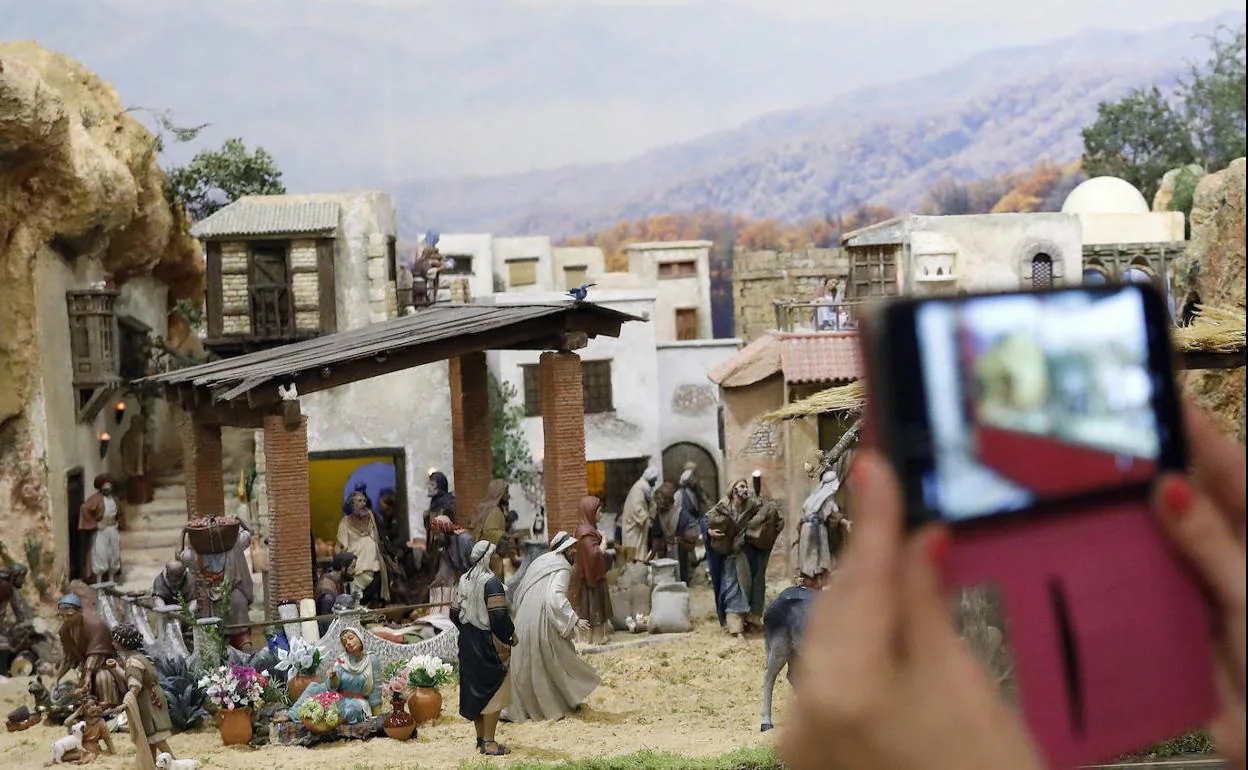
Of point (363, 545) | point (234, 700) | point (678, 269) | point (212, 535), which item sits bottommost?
point (234, 700)

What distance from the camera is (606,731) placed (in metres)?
14.5

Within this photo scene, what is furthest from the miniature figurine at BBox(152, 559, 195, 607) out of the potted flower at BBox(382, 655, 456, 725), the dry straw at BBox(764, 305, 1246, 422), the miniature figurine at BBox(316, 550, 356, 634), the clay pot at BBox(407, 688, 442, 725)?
the dry straw at BBox(764, 305, 1246, 422)

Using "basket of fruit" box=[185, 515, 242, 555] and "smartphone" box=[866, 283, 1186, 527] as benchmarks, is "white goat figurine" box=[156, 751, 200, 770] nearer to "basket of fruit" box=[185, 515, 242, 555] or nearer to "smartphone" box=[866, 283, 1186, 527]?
"basket of fruit" box=[185, 515, 242, 555]

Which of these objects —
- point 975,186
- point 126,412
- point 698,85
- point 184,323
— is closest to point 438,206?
point 698,85

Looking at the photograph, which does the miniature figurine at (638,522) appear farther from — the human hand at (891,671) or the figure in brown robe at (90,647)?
the human hand at (891,671)

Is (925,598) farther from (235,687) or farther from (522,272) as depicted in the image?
(522,272)

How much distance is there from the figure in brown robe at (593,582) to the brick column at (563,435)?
0.61 feet

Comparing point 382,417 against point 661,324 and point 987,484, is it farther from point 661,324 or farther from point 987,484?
point 987,484

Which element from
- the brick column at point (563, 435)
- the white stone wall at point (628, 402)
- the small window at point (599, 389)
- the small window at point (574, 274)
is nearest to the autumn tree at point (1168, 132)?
the small window at point (574, 274)

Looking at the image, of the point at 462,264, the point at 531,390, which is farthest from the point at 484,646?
the point at 462,264

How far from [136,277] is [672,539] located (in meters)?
13.9

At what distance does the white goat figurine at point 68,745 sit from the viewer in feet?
47.3

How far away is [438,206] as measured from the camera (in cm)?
7431

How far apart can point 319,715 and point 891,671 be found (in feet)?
43.1
